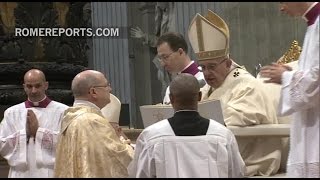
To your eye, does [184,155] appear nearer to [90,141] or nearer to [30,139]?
[90,141]

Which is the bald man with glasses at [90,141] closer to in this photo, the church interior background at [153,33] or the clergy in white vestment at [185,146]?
the clergy in white vestment at [185,146]

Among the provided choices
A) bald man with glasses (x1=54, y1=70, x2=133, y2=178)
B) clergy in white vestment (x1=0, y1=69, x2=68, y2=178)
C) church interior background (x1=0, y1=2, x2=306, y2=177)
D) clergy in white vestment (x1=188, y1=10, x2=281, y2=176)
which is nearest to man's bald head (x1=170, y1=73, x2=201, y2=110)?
bald man with glasses (x1=54, y1=70, x2=133, y2=178)

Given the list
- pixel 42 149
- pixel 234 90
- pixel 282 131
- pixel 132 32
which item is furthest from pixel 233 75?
pixel 132 32

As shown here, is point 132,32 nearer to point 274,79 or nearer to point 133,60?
point 133,60

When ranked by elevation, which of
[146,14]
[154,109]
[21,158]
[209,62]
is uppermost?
[146,14]

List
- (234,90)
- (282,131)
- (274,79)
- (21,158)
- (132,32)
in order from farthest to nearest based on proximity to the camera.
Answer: (132,32)
(21,158)
(234,90)
(282,131)
(274,79)

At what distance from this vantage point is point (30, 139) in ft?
18.1

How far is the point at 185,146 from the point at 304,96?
2.05 ft

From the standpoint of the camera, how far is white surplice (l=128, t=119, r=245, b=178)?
3.47 m

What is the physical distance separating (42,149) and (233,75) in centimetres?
172

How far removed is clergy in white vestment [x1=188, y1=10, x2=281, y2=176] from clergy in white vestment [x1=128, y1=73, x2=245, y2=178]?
0.90 metres

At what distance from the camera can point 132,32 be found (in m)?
12.0

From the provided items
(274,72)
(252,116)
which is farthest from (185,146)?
(252,116)

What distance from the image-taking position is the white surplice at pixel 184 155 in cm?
347
